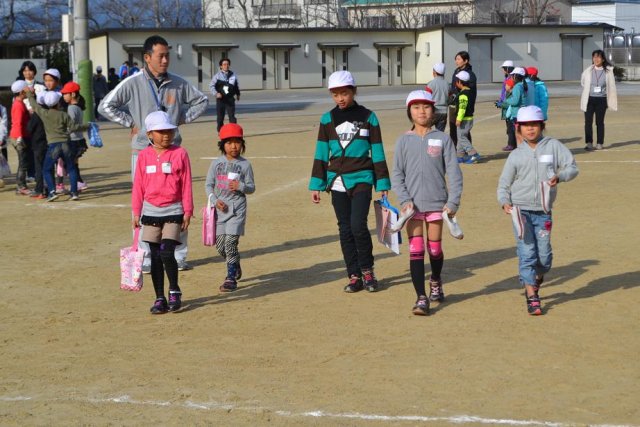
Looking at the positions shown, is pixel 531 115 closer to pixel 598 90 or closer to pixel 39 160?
pixel 39 160

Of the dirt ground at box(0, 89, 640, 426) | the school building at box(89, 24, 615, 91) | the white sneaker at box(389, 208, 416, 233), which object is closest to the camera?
the dirt ground at box(0, 89, 640, 426)

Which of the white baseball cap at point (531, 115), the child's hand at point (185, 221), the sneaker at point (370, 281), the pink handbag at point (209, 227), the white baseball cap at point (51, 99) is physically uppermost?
the white baseball cap at point (51, 99)

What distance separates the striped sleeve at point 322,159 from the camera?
8.77 m

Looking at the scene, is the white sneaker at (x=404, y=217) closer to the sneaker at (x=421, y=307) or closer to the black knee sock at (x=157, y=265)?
the sneaker at (x=421, y=307)

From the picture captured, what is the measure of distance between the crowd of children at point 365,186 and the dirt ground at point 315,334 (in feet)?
1.19

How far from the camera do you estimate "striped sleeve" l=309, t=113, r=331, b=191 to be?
345 inches

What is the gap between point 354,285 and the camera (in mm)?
8898

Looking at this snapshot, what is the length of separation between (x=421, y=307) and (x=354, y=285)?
1080 millimetres

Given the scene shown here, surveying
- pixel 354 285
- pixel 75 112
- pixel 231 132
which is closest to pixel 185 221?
pixel 231 132

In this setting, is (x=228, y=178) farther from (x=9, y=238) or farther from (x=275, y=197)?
(x=275, y=197)

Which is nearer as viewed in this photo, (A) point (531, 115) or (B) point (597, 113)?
(A) point (531, 115)

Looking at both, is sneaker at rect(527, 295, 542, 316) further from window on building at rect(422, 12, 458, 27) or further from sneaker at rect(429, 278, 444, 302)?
window on building at rect(422, 12, 458, 27)

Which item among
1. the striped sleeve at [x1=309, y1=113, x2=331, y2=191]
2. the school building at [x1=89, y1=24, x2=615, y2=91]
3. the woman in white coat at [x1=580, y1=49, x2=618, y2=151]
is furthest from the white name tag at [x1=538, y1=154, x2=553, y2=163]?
the school building at [x1=89, y1=24, x2=615, y2=91]

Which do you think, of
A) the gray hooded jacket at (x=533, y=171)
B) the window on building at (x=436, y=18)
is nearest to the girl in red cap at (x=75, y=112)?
the gray hooded jacket at (x=533, y=171)
